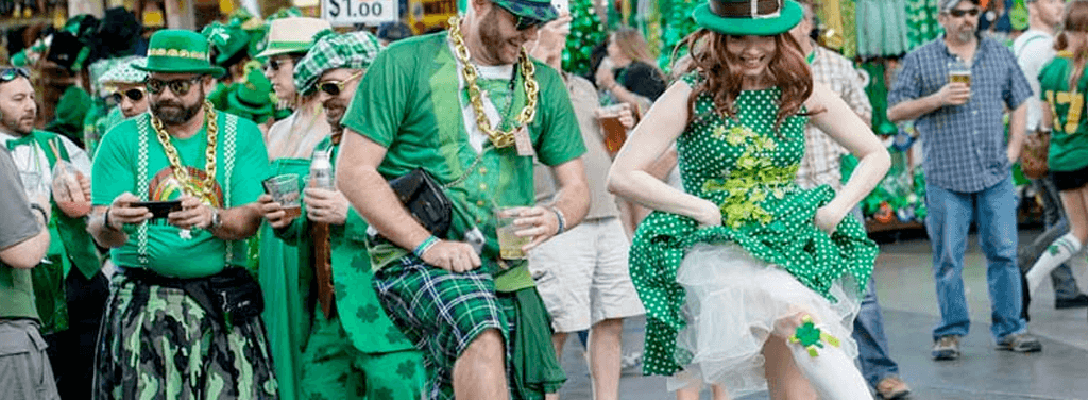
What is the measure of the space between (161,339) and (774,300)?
2.26m

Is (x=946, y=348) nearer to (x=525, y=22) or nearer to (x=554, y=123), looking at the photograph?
(x=554, y=123)

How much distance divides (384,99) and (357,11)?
6.71 m

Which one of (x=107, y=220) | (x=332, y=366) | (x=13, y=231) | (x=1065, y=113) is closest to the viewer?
(x=13, y=231)

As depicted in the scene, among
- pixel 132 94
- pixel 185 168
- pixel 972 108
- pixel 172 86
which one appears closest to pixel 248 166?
pixel 185 168

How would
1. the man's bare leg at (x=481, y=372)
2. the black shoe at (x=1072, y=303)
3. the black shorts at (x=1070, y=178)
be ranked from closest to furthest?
the man's bare leg at (x=481, y=372) → the black shorts at (x=1070, y=178) → the black shoe at (x=1072, y=303)

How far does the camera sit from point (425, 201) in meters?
6.08

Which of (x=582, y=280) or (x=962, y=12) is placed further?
(x=962, y=12)

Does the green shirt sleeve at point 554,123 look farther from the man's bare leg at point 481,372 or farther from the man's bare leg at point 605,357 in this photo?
the man's bare leg at point 605,357

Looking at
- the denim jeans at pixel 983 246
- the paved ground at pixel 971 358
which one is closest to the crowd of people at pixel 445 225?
the paved ground at pixel 971 358

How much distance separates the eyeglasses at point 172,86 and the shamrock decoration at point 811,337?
249 cm

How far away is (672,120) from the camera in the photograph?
662cm

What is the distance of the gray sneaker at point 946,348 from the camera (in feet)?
36.9

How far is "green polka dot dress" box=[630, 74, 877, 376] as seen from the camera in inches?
258

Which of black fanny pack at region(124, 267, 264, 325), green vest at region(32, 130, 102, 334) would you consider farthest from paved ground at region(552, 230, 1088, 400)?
black fanny pack at region(124, 267, 264, 325)
